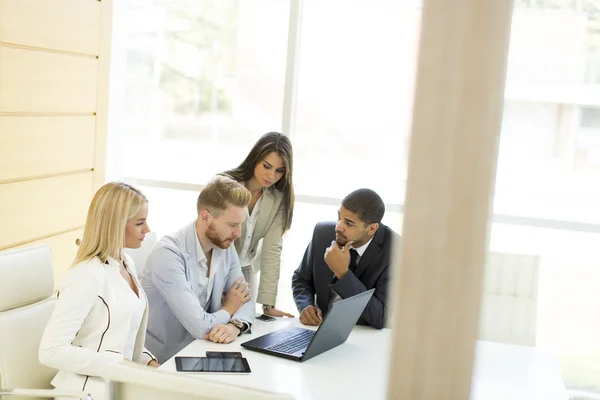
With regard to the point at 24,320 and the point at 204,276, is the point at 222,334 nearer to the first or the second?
the point at 204,276

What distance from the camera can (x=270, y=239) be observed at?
3414 mm

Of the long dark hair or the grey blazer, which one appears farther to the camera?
the long dark hair

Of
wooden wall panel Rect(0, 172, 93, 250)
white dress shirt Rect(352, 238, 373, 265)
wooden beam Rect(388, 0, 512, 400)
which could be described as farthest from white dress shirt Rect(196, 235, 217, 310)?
wooden beam Rect(388, 0, 512, 400)

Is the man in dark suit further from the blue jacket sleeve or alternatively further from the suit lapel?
the blue jacket sleeve

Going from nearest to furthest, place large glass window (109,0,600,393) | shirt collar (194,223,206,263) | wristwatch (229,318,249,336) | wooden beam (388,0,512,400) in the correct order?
wooden beam (388,0,512,400)
wristwatch (229,318,249,336)
shirt collar (194,223,206,263)
large glass window (109,0,600,393)

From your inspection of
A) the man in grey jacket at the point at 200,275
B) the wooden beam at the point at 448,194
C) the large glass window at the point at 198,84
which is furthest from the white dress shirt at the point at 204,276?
the wooden beam at the point at 448,194

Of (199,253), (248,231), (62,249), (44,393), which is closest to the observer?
(44,393)

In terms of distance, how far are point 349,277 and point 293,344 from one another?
0.46m

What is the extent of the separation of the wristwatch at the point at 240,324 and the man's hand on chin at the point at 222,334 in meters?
0.04

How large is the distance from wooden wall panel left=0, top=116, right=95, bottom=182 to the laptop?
1529 millimetres

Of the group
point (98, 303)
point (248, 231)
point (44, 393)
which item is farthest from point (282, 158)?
point (44, 393)

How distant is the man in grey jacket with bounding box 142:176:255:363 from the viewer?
2.66m

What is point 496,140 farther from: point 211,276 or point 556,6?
point 556,6

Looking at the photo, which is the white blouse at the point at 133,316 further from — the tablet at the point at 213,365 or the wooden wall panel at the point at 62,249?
the wooden wall panel at the point at 62,249
